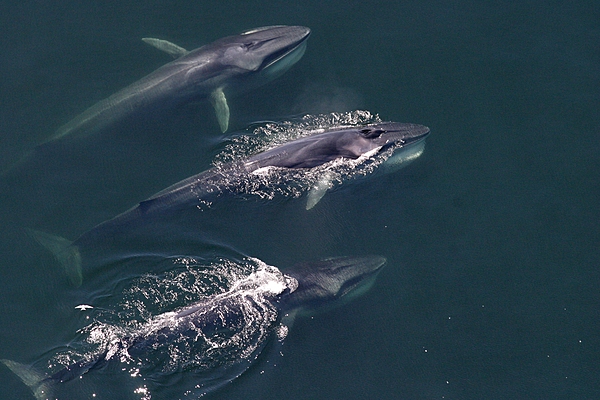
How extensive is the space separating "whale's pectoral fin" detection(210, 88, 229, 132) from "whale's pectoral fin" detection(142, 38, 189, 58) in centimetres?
239

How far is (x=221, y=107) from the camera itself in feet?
102

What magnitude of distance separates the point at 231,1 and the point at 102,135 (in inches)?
332

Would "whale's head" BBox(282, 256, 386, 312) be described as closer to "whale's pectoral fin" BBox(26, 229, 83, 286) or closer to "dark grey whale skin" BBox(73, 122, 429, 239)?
"dark grey whale skin" BBox(73, 122, 429, 239)

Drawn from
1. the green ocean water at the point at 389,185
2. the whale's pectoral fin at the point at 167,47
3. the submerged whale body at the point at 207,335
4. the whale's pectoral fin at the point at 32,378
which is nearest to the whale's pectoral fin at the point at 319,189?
the green ocean water at the point at 389,185

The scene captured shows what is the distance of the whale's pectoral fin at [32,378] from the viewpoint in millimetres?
25266

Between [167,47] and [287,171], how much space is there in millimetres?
8008

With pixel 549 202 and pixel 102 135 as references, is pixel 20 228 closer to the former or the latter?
pixel 102 135

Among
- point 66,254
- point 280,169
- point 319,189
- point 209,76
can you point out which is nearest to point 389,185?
point 319,189

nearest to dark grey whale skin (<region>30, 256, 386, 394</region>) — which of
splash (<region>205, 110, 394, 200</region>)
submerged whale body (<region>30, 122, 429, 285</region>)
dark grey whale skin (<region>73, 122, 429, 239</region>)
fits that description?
submerged whale body (<region>30, 122, 429, 285</region>)

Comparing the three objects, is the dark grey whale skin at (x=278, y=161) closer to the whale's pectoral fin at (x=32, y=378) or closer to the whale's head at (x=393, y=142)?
the whale's head at (x=393, y=142)

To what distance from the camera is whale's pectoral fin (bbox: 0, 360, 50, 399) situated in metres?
25.3

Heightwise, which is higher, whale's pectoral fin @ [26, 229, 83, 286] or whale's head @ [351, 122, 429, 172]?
whale's head @ [351, 122, 429, 172]

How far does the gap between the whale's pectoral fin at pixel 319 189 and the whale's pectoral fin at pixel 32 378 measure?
10724 mm

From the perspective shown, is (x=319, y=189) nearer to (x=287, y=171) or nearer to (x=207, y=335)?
(x=287, y=171)
